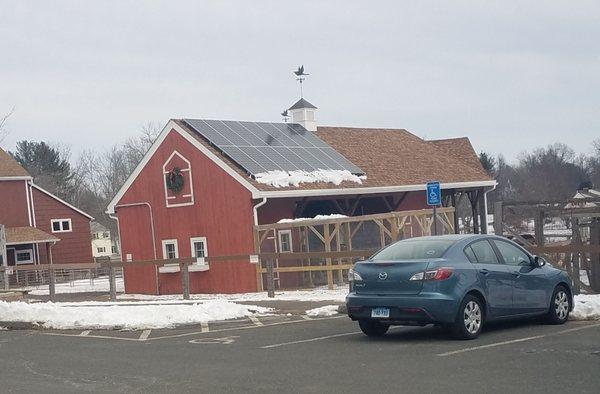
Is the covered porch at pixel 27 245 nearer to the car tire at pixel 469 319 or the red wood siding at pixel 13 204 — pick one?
the red wood siding at pixel 13 204

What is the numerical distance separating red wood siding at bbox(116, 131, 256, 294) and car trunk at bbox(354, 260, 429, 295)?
18.2 metres

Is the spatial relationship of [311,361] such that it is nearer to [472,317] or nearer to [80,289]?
[472,317]

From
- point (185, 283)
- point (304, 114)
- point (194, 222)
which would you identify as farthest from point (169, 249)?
point (185, 283)

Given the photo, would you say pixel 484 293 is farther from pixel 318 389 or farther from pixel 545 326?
pixel 318 389

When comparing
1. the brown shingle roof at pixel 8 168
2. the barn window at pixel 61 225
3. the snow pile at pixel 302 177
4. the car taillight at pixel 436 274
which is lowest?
the car taillight at pixel 436 274

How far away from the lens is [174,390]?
9.19 metres

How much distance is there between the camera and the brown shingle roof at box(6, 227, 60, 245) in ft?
161

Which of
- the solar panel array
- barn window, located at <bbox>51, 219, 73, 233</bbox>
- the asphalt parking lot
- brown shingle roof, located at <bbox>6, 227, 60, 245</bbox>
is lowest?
the asphalt parking lot

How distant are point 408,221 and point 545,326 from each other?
715 inches

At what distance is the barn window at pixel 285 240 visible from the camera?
3209 centimetres

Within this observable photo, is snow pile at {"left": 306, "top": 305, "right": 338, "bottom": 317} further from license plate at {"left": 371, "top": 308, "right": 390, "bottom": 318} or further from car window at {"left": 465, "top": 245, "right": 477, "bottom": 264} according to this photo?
car window at {"left": 465, "top": 245, "right": 477, "bottom": 264}

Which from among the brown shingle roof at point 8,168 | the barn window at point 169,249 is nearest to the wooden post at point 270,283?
the barn window at point 169,249

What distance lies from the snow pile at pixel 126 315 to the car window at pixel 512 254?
561 centimetres

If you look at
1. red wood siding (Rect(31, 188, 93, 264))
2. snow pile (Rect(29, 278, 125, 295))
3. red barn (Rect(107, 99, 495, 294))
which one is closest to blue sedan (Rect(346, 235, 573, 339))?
red barn (Rect(107, 99, 495, 294))
